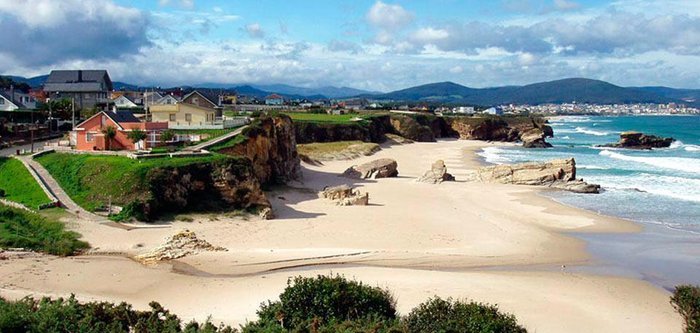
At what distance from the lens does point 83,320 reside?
42.4 ft

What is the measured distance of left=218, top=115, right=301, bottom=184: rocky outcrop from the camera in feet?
125

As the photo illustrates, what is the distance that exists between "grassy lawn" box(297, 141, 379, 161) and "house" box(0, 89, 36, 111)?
25.4 meters

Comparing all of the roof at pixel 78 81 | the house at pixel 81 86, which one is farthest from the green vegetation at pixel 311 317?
the roof at pixel 78 81

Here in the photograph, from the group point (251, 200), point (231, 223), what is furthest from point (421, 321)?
point (251, 200)

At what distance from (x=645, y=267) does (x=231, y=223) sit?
16.3 meters

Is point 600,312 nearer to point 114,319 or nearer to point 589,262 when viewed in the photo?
point 589,262

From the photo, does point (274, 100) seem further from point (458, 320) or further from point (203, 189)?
point (458, 320)

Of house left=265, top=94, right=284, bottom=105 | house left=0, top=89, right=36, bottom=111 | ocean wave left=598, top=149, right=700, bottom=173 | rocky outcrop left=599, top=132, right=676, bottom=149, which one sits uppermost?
house left=265, top=94, right=284, bottom=105

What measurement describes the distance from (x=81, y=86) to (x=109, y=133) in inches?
1624

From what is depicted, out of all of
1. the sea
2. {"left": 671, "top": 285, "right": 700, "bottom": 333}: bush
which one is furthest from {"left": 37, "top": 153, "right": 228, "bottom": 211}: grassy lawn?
{"left": 671, "top": 285, "right": 700, "bottom": 333}: bush

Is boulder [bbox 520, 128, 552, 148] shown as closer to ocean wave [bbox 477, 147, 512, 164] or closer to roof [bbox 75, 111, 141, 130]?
ocean wave [bbox 477, 147, 512, 164]

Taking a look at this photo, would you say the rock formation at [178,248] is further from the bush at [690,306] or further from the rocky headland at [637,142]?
the rocky headland at [637,142]

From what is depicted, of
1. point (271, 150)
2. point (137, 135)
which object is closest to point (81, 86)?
point (271, 150)

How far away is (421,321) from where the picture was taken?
13.3 m
